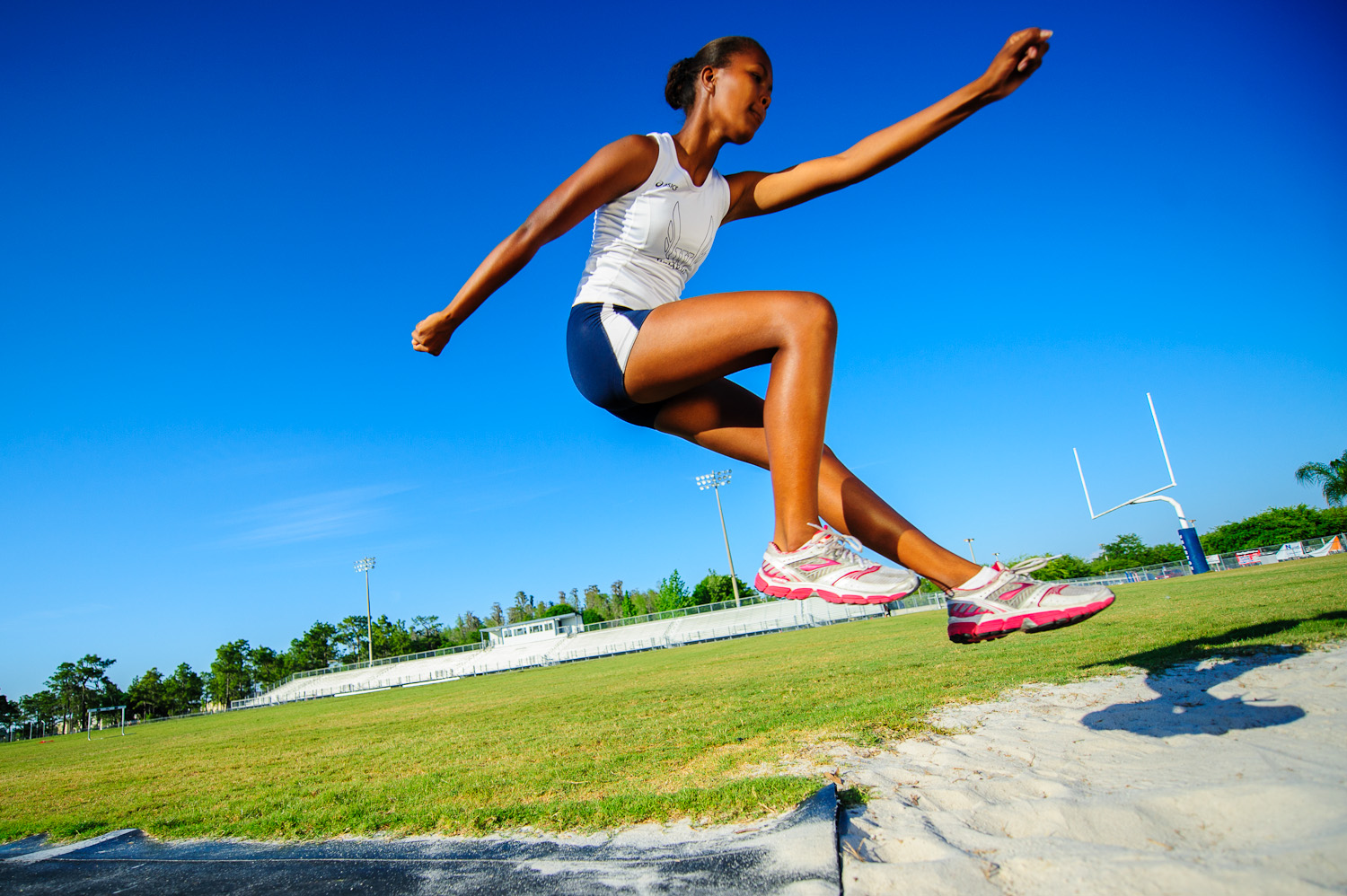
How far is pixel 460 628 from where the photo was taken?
346 ft

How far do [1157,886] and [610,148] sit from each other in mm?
2138

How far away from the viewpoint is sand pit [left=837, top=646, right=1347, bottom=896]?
1385 millimetres

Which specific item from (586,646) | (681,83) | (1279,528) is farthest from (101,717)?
(1279,528)

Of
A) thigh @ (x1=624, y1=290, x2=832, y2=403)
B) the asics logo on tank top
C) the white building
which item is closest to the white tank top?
the asics logo on tank top

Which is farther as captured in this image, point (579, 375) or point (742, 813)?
point (742, 813)

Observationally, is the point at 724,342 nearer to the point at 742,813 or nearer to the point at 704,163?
the point at 704,163

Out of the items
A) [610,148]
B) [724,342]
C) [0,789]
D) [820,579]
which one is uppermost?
[610,148]

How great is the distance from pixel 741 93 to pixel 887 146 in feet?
1.57

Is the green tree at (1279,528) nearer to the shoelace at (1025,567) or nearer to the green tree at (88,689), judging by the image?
the shoelace at (1025,567)

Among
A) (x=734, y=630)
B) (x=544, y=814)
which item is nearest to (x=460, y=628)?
(x=734, y=630)

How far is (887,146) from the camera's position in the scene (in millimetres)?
2008

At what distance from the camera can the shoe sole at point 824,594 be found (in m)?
1.66

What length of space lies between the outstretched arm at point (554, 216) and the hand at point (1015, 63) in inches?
38.6

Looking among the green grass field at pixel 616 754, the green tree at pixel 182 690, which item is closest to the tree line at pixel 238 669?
the green tree at pixel 182 690
